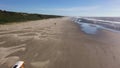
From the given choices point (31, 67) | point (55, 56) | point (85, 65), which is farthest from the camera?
point (55, 56)

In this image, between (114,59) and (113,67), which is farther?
(114,59)

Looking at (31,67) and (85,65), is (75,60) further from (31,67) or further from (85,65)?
(31,67)

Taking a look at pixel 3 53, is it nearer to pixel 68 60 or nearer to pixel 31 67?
pixel 31 67

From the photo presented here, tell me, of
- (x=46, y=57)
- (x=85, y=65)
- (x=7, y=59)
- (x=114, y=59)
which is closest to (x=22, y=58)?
(x=7, y=59)

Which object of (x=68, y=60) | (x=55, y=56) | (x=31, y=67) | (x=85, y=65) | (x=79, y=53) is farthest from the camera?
(x=79, y=53)

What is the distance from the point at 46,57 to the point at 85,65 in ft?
8.07

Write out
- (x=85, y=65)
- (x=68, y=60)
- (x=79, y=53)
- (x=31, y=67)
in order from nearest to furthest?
(x=31, y=67), (x=85, y=65), (x=68, y=60), (x=79, y=53)

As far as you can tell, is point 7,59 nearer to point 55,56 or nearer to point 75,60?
point 55,56

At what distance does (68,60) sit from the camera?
9.23 meters

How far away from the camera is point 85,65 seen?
8516mm

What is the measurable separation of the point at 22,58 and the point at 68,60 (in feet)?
8.44

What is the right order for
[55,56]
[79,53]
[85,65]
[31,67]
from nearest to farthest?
[31,67], [85,65], [55,56], [79,53]

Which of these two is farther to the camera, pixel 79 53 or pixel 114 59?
pixel 79 53

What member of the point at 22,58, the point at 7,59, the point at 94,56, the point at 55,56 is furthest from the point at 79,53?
the point at 7,59
